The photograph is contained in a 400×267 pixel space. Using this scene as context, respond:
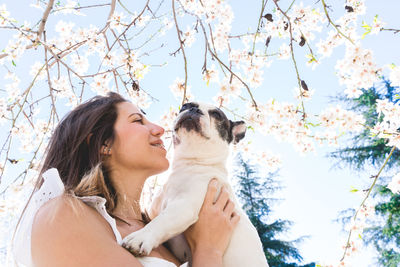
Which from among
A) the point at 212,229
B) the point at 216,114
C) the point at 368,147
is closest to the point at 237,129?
the point at 216,114

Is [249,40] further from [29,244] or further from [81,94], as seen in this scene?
[29,244]

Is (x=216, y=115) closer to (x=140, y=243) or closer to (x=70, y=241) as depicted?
(x=140, y=243)

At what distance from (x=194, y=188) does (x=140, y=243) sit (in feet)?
1.78

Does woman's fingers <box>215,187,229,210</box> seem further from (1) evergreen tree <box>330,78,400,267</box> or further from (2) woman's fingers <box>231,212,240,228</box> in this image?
(1) evergreen tree <box>330,78,400,267</box>

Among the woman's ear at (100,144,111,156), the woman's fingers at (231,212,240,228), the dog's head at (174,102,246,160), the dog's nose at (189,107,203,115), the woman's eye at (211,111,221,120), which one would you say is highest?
the woman's eye at (211,111,221,120)

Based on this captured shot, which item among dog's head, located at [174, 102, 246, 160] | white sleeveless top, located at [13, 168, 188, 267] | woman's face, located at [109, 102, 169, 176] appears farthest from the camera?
dog's head, located at [174, 102, 246, 160]

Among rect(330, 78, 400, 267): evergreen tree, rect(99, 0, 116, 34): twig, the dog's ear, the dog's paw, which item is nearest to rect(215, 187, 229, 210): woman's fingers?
the dog's paw

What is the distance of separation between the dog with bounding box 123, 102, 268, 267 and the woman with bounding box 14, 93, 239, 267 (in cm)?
7

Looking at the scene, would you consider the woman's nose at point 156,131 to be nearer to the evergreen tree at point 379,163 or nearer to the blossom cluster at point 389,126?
the blossom cluster at point 389,126

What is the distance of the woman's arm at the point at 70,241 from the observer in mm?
1475

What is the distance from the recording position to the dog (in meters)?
1.90

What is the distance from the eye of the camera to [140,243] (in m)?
1.75

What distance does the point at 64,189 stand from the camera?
179 cm

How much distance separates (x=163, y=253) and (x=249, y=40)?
353 centimetres
